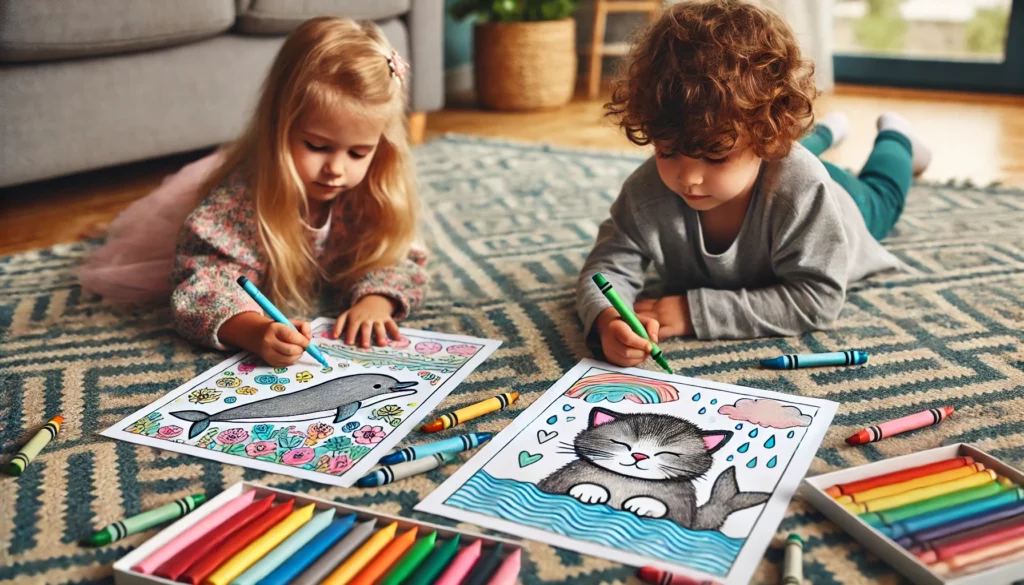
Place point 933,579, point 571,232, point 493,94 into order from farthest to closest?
point 493,94, point 571,232, point 933,579

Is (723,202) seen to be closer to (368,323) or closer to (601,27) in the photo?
(368,323)

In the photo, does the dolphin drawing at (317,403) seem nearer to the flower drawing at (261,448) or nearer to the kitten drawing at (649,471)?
the flower drawing at (261,448)

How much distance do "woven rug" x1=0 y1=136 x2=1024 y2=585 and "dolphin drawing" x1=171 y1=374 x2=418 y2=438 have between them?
0.06 metres

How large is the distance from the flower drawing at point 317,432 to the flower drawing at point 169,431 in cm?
12

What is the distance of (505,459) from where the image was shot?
0.78m

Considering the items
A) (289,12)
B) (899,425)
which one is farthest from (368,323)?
(289,12)

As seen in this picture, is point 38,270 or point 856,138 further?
point 856,138

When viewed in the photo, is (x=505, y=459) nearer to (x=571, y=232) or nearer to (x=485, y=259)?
(x=485, y=259)

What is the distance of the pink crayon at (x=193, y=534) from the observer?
24.7 inches

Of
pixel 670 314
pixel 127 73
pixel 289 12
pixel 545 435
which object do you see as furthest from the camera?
pixel 289 12

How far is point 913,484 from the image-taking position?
2.32 ft

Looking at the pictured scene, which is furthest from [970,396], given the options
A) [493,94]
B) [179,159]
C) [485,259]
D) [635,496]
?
[493,94]

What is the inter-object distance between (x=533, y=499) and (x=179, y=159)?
1.61 m

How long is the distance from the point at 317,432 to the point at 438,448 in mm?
125
